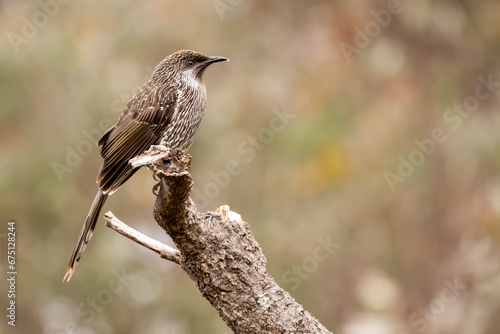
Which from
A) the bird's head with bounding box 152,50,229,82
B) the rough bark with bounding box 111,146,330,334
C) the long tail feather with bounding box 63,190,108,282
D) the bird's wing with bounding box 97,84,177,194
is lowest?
the long tail feather with bounding box 63,190,108,282

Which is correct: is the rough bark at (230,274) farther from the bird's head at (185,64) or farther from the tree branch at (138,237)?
the bird's head at (185,64)

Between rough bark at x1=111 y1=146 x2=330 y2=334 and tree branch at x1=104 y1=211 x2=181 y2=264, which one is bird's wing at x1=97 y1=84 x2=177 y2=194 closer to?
tree branch at x1=104 y1=211 x2=181 y2=264

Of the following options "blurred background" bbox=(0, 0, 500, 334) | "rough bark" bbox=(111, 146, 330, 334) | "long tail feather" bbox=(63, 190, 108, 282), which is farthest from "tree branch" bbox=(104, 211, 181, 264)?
"blurred background" bbox=(0, 0, 500, 334)

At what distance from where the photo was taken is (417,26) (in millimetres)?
8695

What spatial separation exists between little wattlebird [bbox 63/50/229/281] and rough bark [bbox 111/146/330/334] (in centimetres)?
137

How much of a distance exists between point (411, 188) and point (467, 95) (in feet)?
4.46

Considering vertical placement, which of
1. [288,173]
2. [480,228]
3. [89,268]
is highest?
[480,228]

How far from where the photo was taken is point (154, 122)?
574cm

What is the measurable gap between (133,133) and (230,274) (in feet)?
6.32


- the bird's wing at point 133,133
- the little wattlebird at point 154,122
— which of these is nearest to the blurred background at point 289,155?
the little wattlebird at point 154,122

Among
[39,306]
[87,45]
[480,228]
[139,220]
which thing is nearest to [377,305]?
[480,228]

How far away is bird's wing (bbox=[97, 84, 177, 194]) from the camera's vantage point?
5.41m

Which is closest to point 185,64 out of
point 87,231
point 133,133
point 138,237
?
point 133,133

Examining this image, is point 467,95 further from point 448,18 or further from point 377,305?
point 377,305
